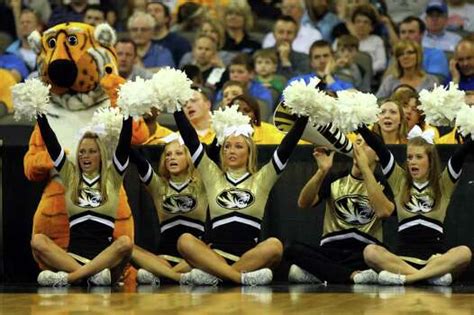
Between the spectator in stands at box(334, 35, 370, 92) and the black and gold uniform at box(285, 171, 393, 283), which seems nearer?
the black and gold uniform at box(285, 171, 393, 283)

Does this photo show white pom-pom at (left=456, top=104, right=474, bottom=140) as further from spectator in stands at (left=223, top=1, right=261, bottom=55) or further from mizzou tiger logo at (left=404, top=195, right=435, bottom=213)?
spectator in stands at (left=223, top=1, right=261, bottom=55)

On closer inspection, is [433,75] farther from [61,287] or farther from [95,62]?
[61,287]

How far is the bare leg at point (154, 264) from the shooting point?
9.84 metres

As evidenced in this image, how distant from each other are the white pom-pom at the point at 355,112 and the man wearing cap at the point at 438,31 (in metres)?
3.87

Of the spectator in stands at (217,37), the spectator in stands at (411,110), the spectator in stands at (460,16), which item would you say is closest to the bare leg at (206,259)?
the spectator in stands at (411,110)

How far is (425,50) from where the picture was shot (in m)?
12.8

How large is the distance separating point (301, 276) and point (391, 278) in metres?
0.73

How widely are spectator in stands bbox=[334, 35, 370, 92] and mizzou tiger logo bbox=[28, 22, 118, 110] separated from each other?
265cm

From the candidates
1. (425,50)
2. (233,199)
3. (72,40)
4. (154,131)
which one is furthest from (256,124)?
(425,50)

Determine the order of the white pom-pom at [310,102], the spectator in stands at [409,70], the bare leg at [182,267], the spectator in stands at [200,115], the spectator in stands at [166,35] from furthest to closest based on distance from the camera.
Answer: the spectator in stands at [166,35] → the spectator in stands at [409,70] → the spectator in stands at [200,115] → the bare leg at [182,267] → the white pom-pom at [310,102]

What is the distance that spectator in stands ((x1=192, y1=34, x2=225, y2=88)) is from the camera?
42.3 feet

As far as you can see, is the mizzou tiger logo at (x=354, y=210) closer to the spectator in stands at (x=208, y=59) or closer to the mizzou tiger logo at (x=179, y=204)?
the mizzou tiger logo at (x=179, y=204)

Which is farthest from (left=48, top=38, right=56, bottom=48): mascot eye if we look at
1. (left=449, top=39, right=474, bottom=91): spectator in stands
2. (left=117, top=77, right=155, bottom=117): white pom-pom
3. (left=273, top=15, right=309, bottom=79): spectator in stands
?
(left=449, top=39, right=474, bottom=91): spectator in stands

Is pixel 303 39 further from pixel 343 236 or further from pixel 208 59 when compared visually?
pixel 343 236
